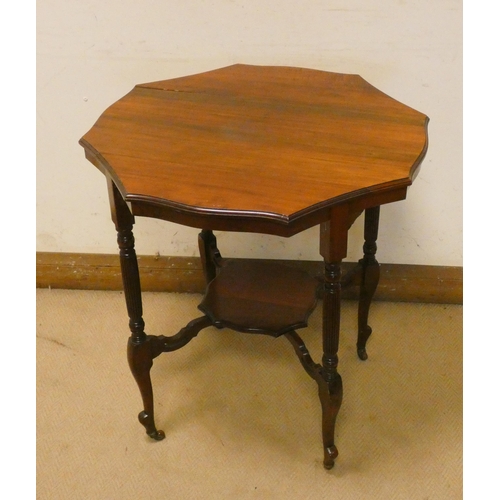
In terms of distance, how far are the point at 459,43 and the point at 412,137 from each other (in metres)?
0.52

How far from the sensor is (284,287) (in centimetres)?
170

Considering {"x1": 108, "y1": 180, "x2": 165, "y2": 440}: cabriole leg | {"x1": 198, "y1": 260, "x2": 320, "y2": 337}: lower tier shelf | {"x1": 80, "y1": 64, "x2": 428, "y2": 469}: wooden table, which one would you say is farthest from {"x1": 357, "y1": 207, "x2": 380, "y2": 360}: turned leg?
{"x1": 108, "y1": 180, "x2": 165, "y2": 440}: cabriole leg

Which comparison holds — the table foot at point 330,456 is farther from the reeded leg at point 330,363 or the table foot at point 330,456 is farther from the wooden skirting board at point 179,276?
the wooden skirting board at point 179,276

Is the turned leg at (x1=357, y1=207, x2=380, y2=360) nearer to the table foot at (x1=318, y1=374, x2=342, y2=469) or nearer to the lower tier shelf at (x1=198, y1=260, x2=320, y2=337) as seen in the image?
the lower tier shelf at (x1=198, y1=260, x2=320, y2=337)

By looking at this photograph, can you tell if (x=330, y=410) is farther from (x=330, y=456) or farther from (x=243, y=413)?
(x=243, y=413)

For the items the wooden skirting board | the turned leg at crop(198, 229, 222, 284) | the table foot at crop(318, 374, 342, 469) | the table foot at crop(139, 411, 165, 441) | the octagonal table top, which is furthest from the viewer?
the wooden skirting board

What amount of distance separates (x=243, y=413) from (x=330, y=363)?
38cm

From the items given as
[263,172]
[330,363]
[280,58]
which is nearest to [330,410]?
[330,363]

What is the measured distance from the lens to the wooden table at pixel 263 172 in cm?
113

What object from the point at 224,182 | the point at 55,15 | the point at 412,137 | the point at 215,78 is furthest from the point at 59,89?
the point at 412,137

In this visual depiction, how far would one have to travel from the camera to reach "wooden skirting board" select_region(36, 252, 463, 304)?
6.48 feet

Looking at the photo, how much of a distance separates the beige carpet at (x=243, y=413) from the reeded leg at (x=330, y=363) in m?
0.08

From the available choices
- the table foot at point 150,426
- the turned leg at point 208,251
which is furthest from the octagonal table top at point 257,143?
the table foot at point 150,426

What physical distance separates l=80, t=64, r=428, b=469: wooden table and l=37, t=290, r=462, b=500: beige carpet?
0.09 m
